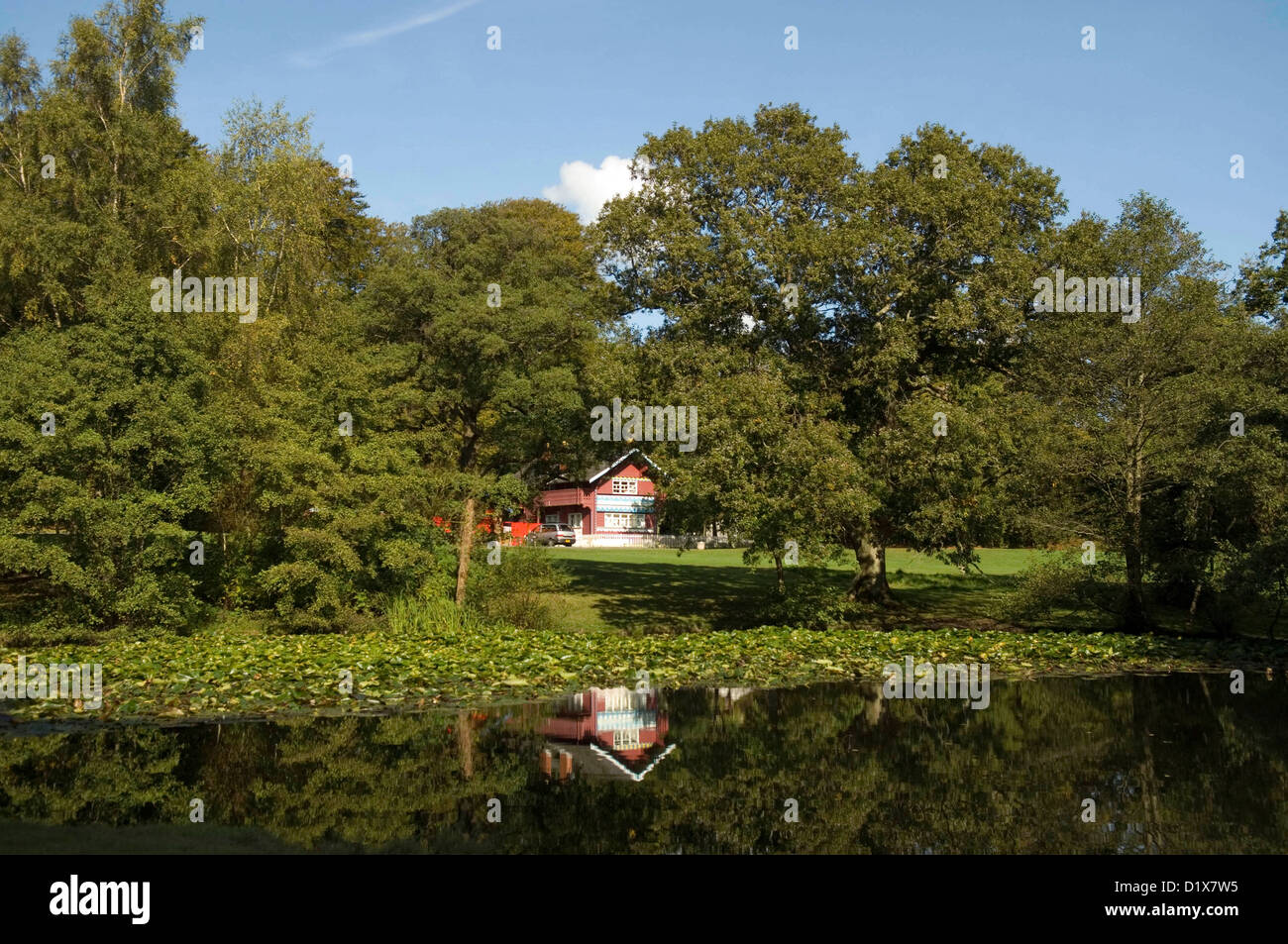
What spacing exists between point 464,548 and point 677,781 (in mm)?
16758

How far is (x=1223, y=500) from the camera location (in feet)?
74.5

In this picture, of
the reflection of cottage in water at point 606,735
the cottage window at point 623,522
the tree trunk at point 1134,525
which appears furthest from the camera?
the cottage window at point 623,522

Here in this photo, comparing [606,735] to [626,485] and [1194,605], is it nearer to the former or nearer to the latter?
[1194,605]

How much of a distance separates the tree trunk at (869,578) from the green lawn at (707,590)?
1092 mm

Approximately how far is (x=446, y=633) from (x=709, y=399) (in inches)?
335

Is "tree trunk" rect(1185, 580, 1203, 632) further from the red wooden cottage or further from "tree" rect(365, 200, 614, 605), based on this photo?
the red wooden cottage

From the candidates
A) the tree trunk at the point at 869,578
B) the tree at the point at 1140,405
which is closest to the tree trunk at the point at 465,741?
the tree at the point at 1140,405

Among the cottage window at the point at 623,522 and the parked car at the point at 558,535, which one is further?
the cottage window at the point at 623,522

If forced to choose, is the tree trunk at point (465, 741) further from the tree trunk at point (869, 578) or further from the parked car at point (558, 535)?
the parked car at point (558, 535)

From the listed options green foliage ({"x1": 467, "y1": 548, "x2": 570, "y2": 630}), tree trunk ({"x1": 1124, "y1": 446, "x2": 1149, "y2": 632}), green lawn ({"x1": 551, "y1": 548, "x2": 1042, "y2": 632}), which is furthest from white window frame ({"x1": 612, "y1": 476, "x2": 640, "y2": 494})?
tree trunk ({"x1": 1124, "y1": 446, "x2": 1149, "y2": 632})

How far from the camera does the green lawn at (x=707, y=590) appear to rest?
28531 mm

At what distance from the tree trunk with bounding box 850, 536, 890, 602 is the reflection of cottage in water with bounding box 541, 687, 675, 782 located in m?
13.5
